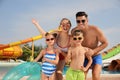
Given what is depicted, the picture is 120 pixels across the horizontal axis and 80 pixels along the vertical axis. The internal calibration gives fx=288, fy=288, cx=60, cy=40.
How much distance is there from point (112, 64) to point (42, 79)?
12500 millimetres

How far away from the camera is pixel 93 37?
404 centimetres

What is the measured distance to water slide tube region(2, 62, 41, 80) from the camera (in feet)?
15.0

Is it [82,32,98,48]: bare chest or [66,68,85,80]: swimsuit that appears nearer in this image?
[66,68,85,80]: swimsuit

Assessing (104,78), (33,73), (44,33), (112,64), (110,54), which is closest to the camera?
(44,33)

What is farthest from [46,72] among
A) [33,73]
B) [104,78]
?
[104,78]

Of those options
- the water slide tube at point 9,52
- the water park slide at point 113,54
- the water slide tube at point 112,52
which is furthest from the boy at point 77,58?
the water slide tube at point 9,52

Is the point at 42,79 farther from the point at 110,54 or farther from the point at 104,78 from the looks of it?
the point at 110,54

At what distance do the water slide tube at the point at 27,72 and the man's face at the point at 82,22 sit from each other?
1008mm

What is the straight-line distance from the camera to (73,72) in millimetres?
3787

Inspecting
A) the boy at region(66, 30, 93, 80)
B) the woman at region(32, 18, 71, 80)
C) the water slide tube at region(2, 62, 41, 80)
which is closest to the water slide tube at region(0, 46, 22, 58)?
the water slide tube at region(2, 62, 41, 80)

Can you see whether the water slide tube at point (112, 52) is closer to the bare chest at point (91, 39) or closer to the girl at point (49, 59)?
the girl at point (49, 59)

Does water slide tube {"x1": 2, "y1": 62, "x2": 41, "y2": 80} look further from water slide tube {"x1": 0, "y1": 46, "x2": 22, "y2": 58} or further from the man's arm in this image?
water slide tube {"x1": 0, "y1": 46, "x2": 22, "y2": 58}

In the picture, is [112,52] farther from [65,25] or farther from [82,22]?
[82,22]

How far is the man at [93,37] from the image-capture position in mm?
3984
